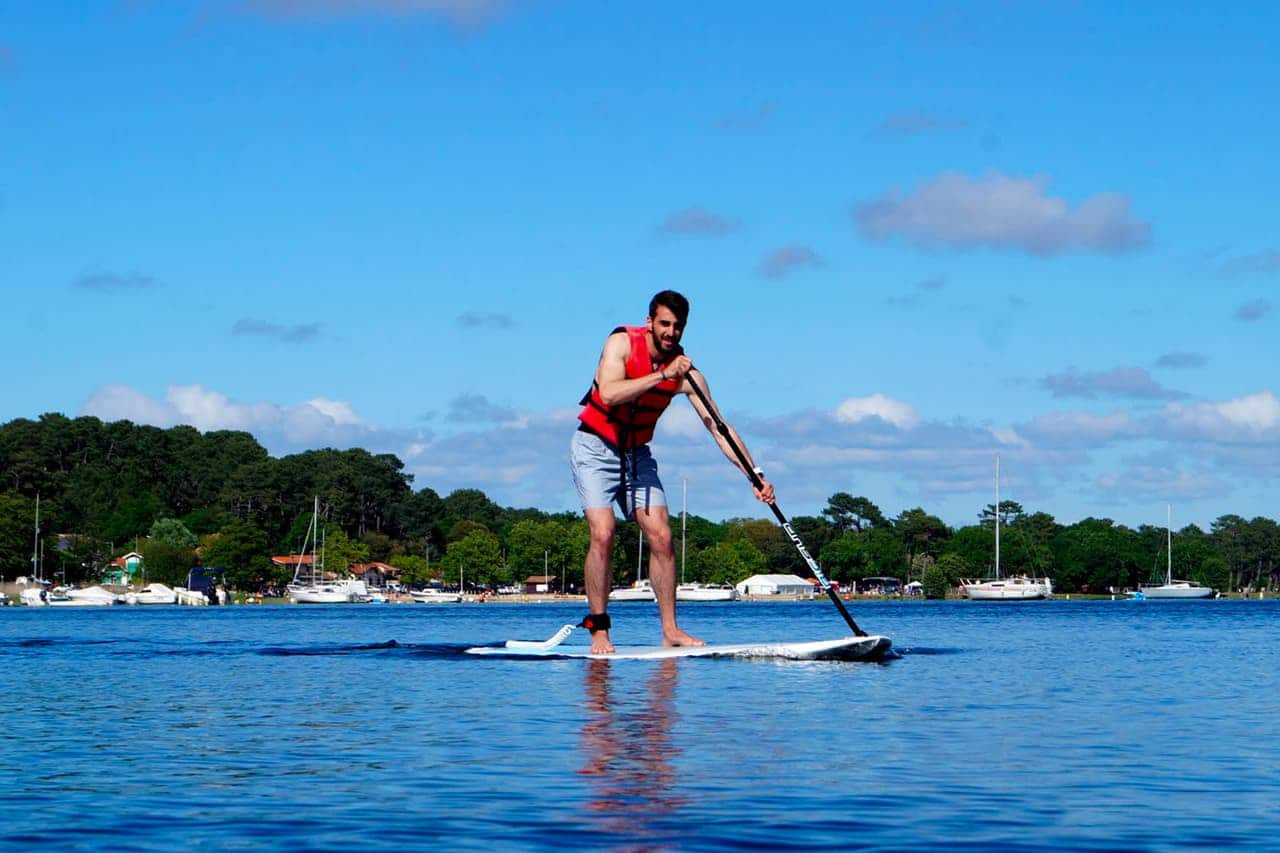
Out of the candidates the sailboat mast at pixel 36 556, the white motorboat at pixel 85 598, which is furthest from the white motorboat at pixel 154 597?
the sailboat mast at pixel 36 556

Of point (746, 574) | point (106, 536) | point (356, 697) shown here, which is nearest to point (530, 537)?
point (746, 574)

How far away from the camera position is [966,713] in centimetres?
1107

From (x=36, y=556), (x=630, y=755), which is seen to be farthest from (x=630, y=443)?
(x=36, y=556)

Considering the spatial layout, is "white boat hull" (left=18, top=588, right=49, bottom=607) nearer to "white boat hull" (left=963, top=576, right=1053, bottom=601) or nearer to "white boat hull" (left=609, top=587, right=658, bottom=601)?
"white boat hull" (left=609, top=587, right=658, bottom=601)

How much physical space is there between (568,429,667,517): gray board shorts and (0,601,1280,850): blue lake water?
177 centimetres

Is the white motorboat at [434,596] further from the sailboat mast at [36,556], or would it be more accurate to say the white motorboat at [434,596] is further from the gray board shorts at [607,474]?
the gray board shorts at [607,474]

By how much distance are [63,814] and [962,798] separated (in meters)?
3.74

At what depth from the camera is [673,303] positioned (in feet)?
51.2

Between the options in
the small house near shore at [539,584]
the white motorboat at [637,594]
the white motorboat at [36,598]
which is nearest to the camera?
the white motorboat at [36,598]

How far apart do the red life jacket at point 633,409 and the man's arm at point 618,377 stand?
0.28 ft

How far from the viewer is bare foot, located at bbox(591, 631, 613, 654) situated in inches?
666

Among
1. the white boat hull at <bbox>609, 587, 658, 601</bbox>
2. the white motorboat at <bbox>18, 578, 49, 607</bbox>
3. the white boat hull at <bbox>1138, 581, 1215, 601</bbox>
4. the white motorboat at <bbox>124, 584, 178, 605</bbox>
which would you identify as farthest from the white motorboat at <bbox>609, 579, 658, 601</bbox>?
the white boat hull at <bbox>1138, 581, 1215, 601</bbox>

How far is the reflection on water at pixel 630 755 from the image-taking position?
22.6 ft

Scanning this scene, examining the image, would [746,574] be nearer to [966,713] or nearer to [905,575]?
[905,575]
